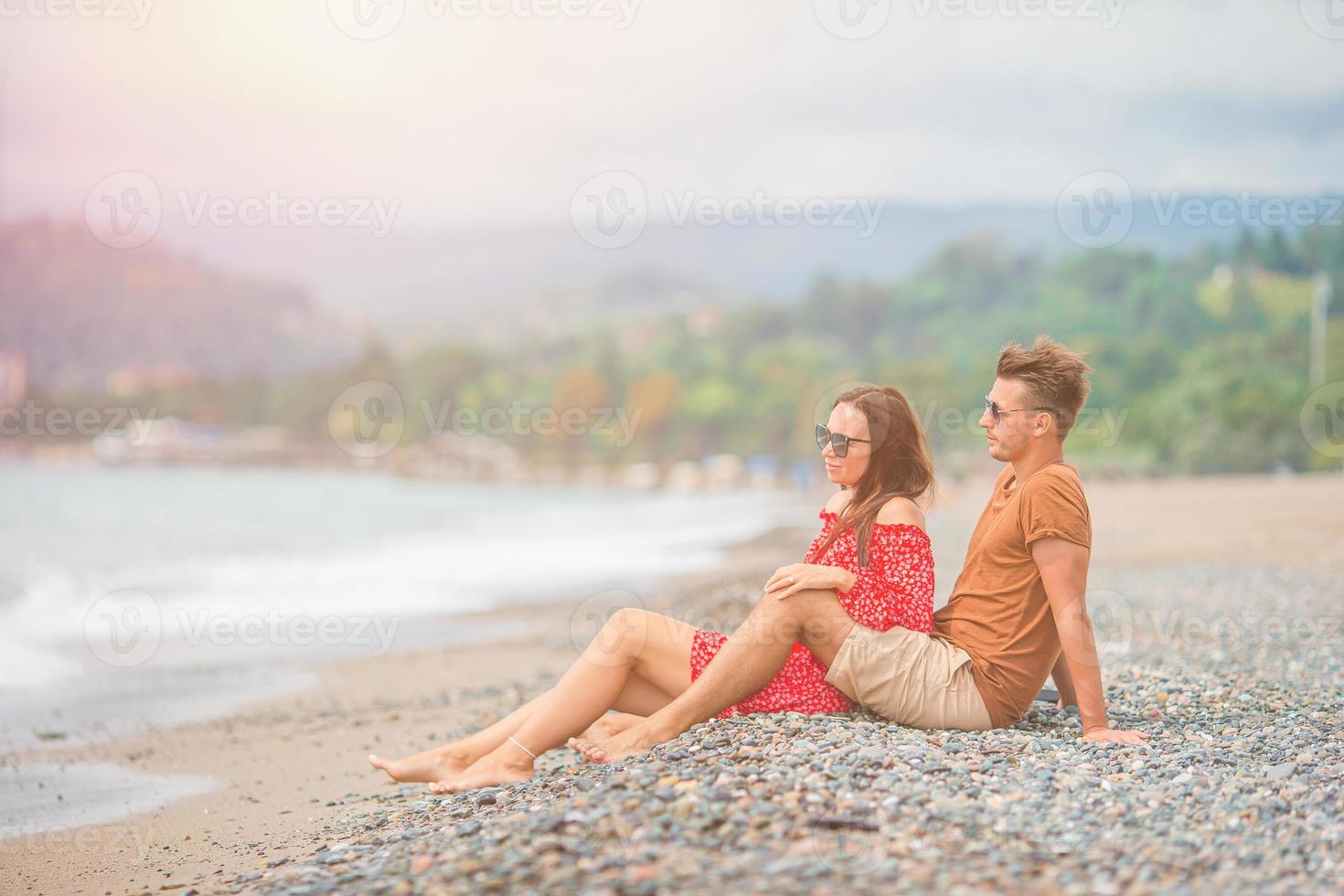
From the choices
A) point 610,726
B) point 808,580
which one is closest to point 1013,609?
point 808,580

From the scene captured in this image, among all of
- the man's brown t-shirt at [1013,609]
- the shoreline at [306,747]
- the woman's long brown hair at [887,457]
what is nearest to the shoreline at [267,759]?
the shoreline at [306,747]

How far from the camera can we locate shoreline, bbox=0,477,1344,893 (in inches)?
172

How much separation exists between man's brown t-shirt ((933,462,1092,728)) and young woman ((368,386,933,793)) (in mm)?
210

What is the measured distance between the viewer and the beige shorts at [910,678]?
13.4 ft

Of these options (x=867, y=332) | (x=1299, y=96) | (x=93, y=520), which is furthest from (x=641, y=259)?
(x=93, y=520)

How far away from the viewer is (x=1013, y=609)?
421 cm

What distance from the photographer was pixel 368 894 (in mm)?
3137

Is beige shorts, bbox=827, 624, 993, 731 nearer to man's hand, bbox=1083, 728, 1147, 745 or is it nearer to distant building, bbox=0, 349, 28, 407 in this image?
man's hand, bbox=1083, 728, 1147, 745

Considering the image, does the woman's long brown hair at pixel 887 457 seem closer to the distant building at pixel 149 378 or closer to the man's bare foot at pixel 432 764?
the man's bare foot at pixel 432 764

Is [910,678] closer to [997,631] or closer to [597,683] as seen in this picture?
[997,631]

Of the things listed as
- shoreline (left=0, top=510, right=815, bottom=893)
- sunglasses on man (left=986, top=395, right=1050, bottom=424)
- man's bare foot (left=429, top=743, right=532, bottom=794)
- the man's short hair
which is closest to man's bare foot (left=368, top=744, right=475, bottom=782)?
man's bare foot (left=429, top=743, right=532, bottom=794)

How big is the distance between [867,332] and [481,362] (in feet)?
132

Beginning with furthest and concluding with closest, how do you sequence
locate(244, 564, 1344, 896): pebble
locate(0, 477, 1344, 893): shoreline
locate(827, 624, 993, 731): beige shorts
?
locate(0, 477, 1344, 893): shoreline < locate(827, 624, 993, 731): beige shorts < locate(244, 564, 1344, 896): pebble

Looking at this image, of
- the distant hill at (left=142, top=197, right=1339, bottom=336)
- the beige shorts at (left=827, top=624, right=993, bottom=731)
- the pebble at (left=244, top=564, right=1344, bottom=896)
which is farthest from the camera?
the distant hill at (left=142, top=197, right=1339, bottom=336)
